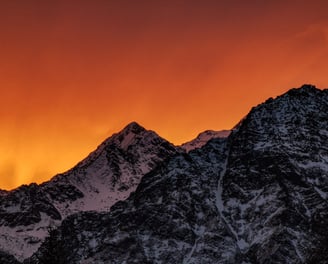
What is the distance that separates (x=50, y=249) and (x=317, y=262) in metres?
29.1

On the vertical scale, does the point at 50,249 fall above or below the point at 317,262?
above

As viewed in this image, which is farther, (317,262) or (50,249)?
(317,262)

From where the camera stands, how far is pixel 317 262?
72562 mm

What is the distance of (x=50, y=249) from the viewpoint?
53.9m
